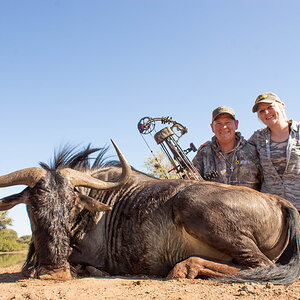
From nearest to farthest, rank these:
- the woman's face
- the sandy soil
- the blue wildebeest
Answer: the sandy soil, the blue wildebeest, the woman's face

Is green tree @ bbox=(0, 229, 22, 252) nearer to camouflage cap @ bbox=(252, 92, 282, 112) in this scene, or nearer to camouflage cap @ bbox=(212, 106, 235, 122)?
camouflage cap @ bbox=(212, 106, 235, 122)

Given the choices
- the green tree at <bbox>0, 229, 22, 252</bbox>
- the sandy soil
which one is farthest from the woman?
the green tree at <bbox>0, 229, 22, 252</bbox>

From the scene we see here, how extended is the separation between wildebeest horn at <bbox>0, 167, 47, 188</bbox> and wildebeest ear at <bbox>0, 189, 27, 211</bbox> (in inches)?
5.9

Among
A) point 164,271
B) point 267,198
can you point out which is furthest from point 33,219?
point 267,198

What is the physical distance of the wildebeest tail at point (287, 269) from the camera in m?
3.47

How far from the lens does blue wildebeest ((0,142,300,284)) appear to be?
378 centimetres

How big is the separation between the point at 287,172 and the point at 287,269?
101 inches

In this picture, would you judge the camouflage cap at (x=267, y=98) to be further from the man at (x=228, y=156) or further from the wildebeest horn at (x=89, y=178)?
the wildebeest horn at (x=89, y=178)

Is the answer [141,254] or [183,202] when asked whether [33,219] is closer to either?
[141,254]

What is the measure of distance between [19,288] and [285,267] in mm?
2801

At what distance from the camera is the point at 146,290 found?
3115 millimetres

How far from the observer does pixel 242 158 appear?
21.5 feet


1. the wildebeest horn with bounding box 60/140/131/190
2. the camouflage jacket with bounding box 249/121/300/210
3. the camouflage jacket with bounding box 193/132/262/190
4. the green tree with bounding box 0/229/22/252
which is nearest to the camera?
the wildebeest horn with bounding box 60/140/131/190

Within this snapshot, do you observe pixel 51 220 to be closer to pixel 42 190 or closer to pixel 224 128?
pixel 42 190
